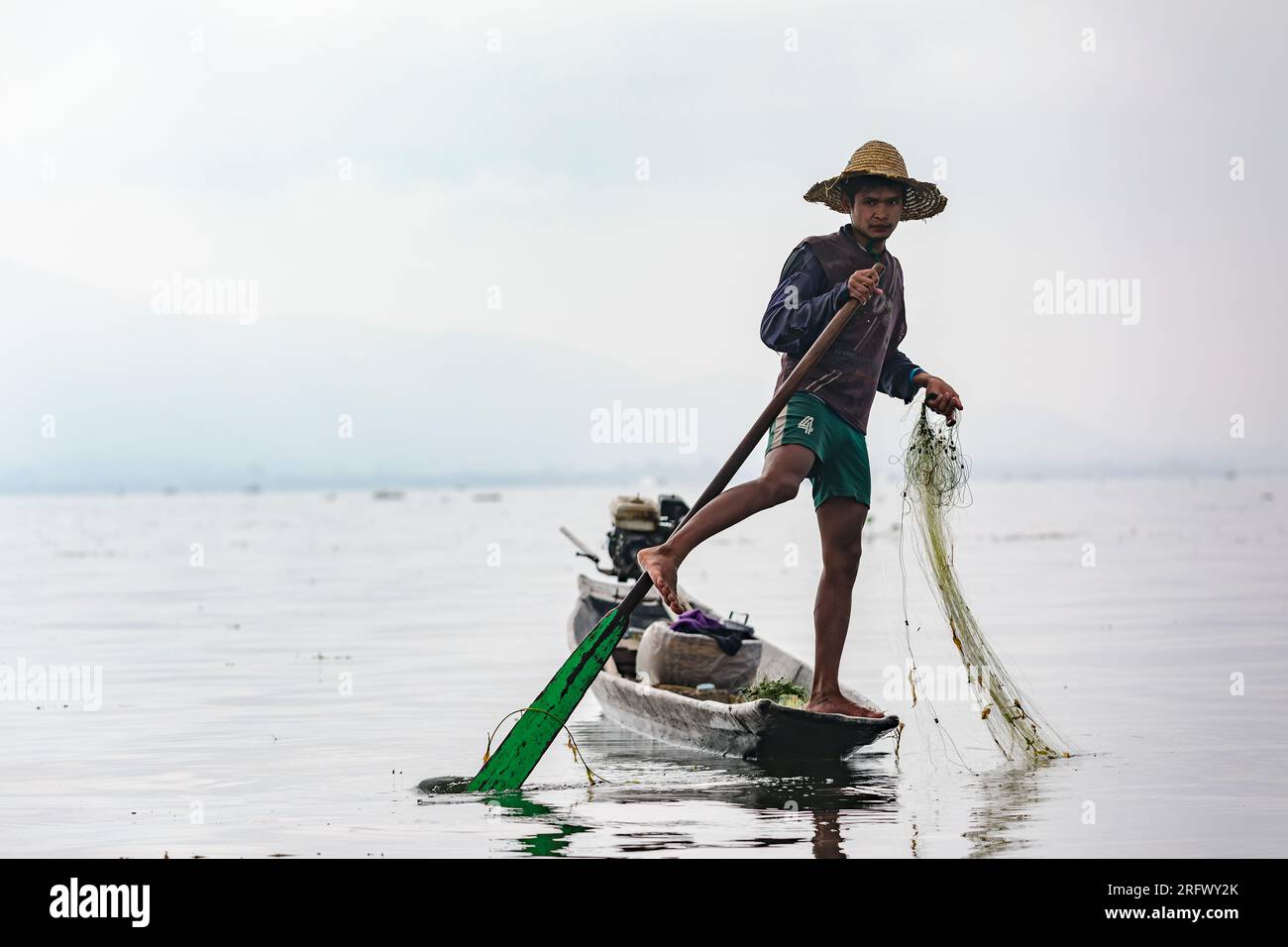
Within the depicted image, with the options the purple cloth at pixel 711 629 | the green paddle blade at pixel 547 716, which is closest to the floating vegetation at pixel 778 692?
the purple cloth at pixel 711 629

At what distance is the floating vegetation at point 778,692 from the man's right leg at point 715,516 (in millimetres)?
2190

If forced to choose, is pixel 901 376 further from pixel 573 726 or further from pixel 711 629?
pixel 573 726

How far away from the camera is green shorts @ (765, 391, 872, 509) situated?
28.2 feet

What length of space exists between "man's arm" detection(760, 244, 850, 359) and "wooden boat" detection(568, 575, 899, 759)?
6.33 feet

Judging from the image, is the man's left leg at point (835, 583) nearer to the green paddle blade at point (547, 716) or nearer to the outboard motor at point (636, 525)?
the green paddle blade at point (547, 716)

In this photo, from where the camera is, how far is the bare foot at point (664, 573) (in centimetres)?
834

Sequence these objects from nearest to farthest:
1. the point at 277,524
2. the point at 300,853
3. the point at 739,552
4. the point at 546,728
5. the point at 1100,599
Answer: the point at 300,853
the point at 546,728
the point at 1100,599
the point at 739,552
the point at 277,524

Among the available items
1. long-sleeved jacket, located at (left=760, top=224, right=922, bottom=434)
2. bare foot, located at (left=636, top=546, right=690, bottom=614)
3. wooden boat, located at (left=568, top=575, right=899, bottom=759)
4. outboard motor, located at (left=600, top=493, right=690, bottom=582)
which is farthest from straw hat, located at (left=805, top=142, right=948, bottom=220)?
outboard motor, located at (left=600, top=493, right=690, bottom=582)

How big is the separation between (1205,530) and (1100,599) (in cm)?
1978

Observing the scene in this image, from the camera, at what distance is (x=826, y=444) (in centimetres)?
864

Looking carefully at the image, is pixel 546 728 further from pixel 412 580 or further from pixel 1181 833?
pixel 412 580

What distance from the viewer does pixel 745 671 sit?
35.8 ft

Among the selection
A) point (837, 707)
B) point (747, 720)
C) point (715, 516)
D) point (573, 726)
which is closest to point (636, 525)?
point (573, 726)
